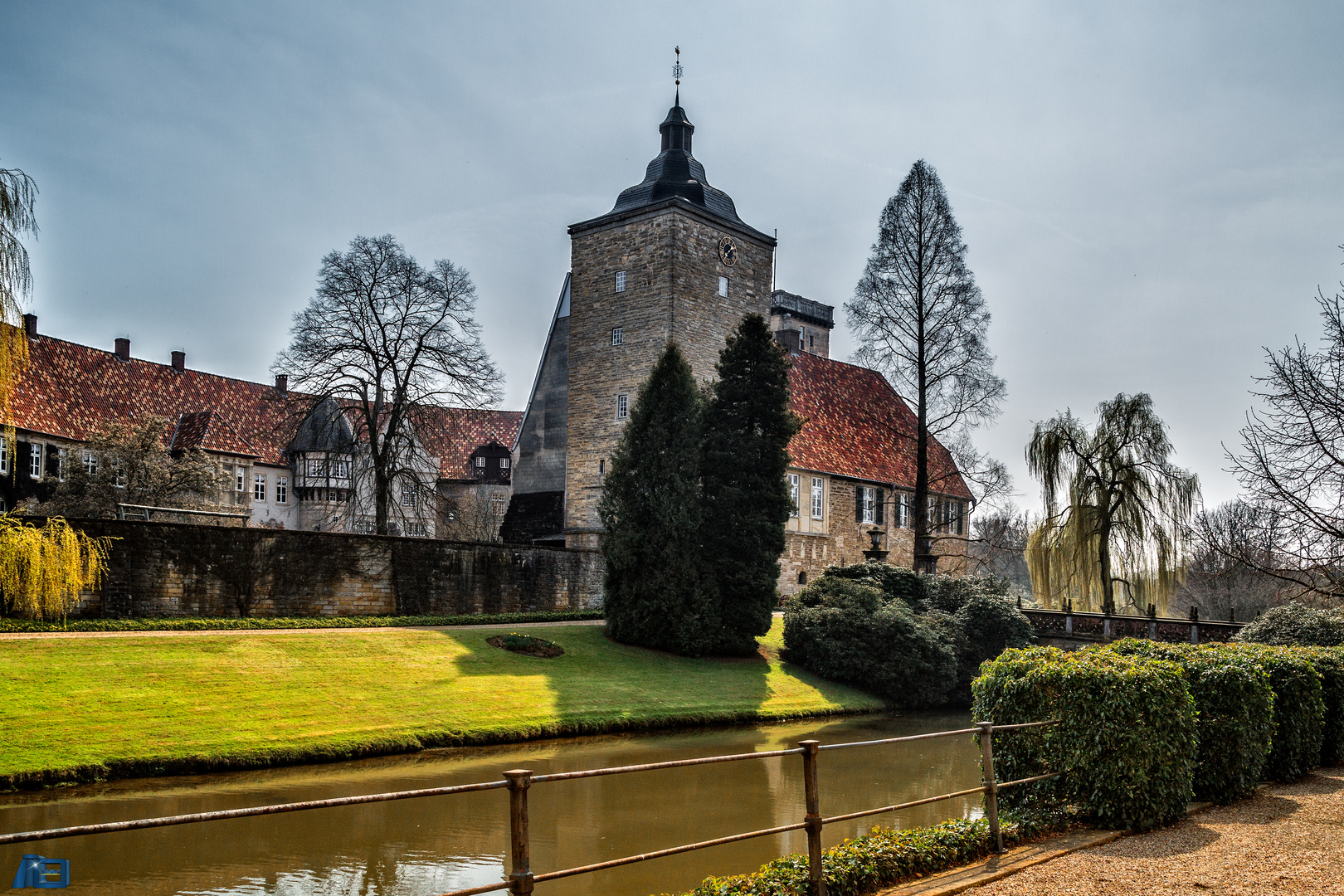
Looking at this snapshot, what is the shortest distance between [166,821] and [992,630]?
80.0ft

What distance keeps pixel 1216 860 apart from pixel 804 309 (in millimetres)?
60506

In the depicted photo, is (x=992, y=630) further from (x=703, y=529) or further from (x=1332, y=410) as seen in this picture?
(x=1332, y=410)

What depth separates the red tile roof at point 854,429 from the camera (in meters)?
38.3

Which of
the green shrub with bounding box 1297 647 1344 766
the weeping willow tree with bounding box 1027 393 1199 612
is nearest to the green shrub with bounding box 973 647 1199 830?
the green shrub with bounding box 1297 647 1344 766

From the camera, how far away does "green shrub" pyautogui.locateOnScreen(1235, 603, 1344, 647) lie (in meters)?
16.7

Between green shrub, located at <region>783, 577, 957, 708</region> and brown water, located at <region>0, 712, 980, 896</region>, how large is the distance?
727 centimetres

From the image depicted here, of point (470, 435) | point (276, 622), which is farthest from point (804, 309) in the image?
point (276, 622)

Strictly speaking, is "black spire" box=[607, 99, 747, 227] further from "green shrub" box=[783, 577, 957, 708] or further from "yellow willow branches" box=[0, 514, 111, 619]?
"yellow willow branches" box=[0, 514, 111, 619]

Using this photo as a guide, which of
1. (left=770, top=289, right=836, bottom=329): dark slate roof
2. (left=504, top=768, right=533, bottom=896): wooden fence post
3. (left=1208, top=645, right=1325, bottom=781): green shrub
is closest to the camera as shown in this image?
(left=504, top=768, right=533, bottom=896): wooden fence post

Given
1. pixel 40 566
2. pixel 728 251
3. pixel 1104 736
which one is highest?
pixel 728 251

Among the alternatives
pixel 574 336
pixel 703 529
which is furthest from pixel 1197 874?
pixel 574 336

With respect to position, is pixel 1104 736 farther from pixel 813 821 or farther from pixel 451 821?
pixel 451 821

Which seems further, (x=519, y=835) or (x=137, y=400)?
(x=137, y=400)

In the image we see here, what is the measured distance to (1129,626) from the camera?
27.1m
